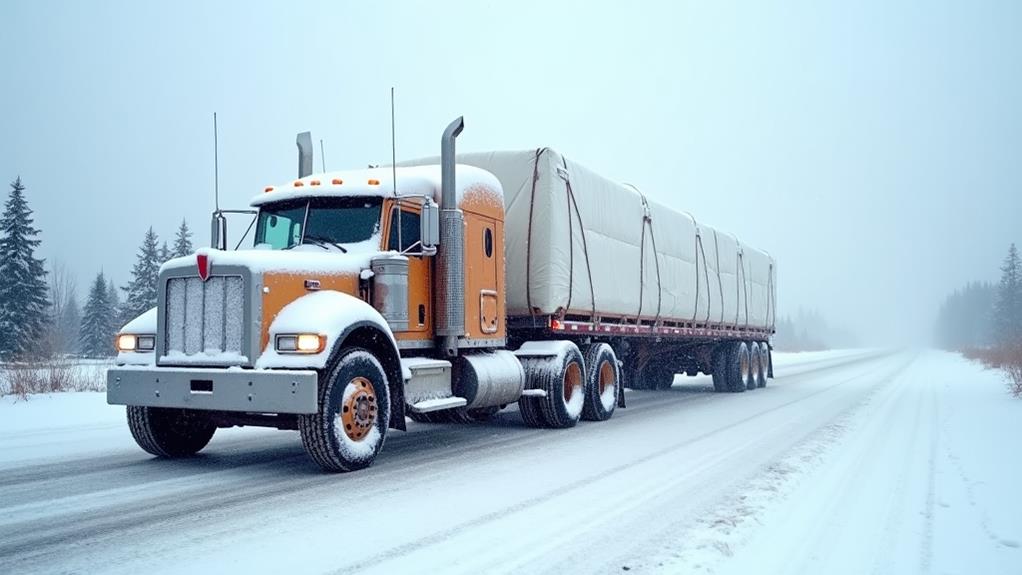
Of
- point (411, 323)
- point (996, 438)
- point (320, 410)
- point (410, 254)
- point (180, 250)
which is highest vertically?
point (180, 250)

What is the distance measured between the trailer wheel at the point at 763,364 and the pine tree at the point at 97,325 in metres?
47.4

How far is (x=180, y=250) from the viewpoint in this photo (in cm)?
4866

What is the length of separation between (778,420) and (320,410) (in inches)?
308

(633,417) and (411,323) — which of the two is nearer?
(411,323)

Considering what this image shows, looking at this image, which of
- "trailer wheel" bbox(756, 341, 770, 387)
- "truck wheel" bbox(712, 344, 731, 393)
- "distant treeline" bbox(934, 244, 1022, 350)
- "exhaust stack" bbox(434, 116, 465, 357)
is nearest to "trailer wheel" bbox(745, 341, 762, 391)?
"trailer wheel" bbox(756, 341, 770, 387)

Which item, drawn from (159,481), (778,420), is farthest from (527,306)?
(159,481)

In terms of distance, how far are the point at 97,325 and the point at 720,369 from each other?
50.5 meters

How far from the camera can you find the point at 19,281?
3809 cm

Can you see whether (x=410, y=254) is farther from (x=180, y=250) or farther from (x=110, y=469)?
(x=180, y=250)

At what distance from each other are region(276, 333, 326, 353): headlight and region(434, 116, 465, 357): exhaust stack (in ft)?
8.16

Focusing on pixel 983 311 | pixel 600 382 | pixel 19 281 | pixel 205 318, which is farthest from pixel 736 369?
pixel 983 311

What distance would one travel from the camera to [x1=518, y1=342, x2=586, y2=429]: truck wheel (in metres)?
11.0

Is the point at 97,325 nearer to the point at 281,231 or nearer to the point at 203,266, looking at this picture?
the point at 281,231

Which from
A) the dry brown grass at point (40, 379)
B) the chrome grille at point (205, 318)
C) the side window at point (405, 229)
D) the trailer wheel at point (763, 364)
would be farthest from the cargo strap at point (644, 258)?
the dry brown grass at point (40, 379)
